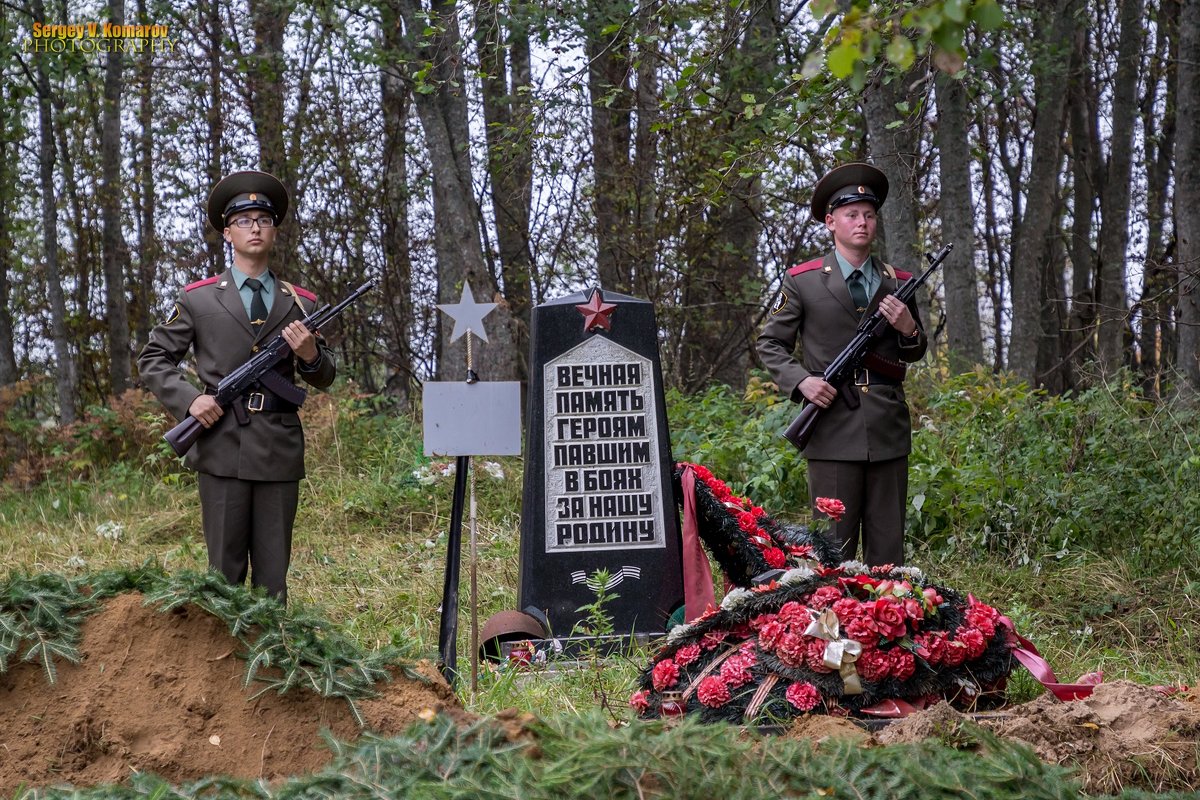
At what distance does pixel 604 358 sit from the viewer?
224 inches

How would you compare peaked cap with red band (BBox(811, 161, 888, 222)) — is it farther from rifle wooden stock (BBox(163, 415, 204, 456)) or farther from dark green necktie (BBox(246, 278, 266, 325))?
rifle wooden stock (BBox(163, 415, 204, 456))

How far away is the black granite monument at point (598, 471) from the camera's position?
5.55 metres

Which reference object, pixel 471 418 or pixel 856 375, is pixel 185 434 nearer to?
pixel 471 418

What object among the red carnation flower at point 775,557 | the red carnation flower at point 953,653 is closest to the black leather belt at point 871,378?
the red carnation flower at point 775,557

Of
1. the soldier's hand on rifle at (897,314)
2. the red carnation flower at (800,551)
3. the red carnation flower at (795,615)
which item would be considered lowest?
the red carnation flower at (795,615)

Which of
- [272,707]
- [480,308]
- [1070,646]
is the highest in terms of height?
[480,308]

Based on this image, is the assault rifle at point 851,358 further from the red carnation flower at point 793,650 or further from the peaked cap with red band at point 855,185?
the red carnation flower at point 793,650

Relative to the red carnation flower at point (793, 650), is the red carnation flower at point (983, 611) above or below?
above

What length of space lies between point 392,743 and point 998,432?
560 cm

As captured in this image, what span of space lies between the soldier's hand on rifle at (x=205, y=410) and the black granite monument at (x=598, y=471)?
1.36 metres

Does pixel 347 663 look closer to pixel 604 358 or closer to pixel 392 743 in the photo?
pixel 392 743

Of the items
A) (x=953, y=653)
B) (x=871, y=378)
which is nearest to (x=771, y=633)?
(x=953, y=653)

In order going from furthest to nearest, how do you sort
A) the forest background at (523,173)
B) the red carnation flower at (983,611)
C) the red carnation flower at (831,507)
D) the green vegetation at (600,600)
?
1. the forest background at (523,173)
2. the red carnation flower at (831,507)
3. the red carnation flower at (983,611)
4. the green vegetation at (600,600)

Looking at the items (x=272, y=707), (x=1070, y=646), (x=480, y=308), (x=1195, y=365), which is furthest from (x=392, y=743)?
(x=1195, y=365)
